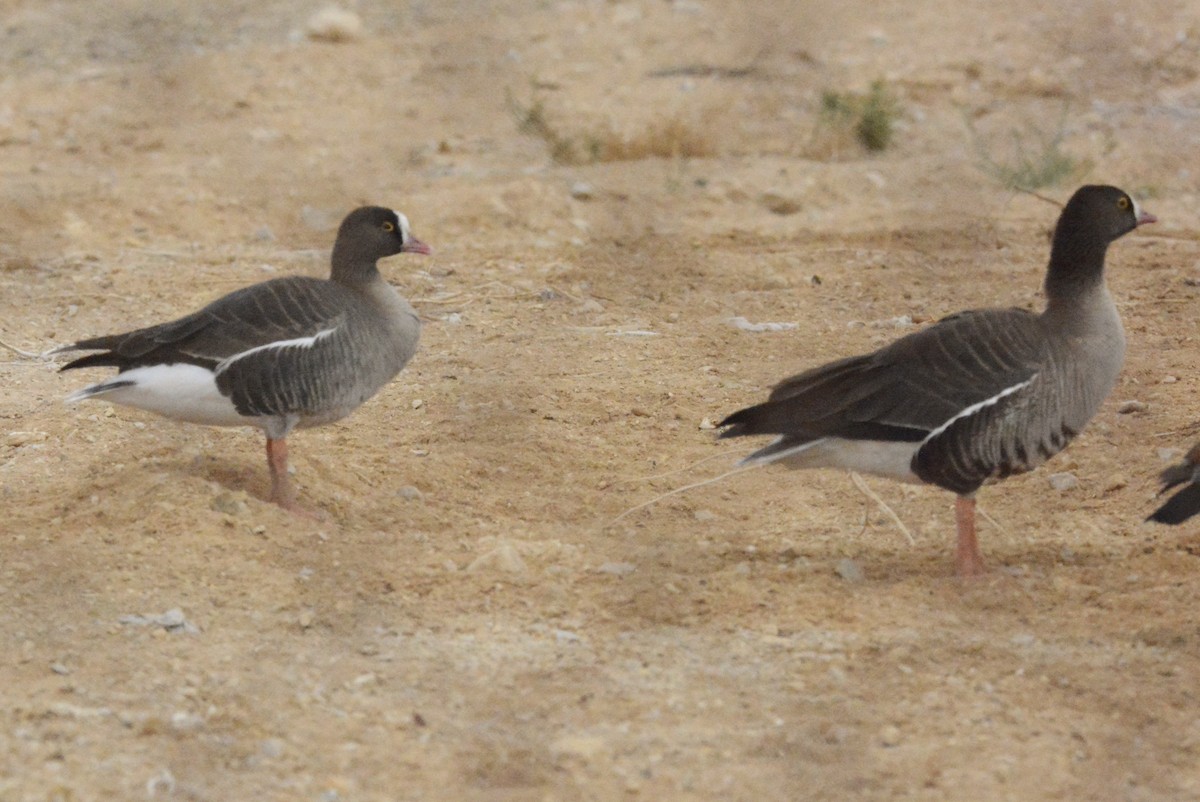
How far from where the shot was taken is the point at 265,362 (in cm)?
564

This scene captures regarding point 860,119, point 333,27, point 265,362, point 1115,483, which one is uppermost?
point 333,27

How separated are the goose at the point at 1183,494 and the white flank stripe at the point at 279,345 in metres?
2.86

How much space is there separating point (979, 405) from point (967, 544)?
1.51 ft

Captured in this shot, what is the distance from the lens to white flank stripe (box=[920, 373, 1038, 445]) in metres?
5.29

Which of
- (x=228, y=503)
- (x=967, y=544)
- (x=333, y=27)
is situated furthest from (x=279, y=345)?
(x=333, y=27)

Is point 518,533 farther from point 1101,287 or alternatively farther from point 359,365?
point 1101,287

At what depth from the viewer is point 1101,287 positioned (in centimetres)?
560

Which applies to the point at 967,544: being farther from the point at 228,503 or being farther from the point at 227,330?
the point at 227,330

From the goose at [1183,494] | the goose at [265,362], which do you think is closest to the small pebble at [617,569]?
the goose at [265,362]

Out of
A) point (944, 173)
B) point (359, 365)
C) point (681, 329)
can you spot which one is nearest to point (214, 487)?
point (359, 365)

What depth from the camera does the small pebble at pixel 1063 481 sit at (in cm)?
605

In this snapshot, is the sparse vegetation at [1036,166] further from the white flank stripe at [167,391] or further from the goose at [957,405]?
the white flank stripe at [167,391]

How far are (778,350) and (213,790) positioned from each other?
13.8 feet

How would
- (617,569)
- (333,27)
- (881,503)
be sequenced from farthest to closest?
(333,27), (881,503), (617,569)
